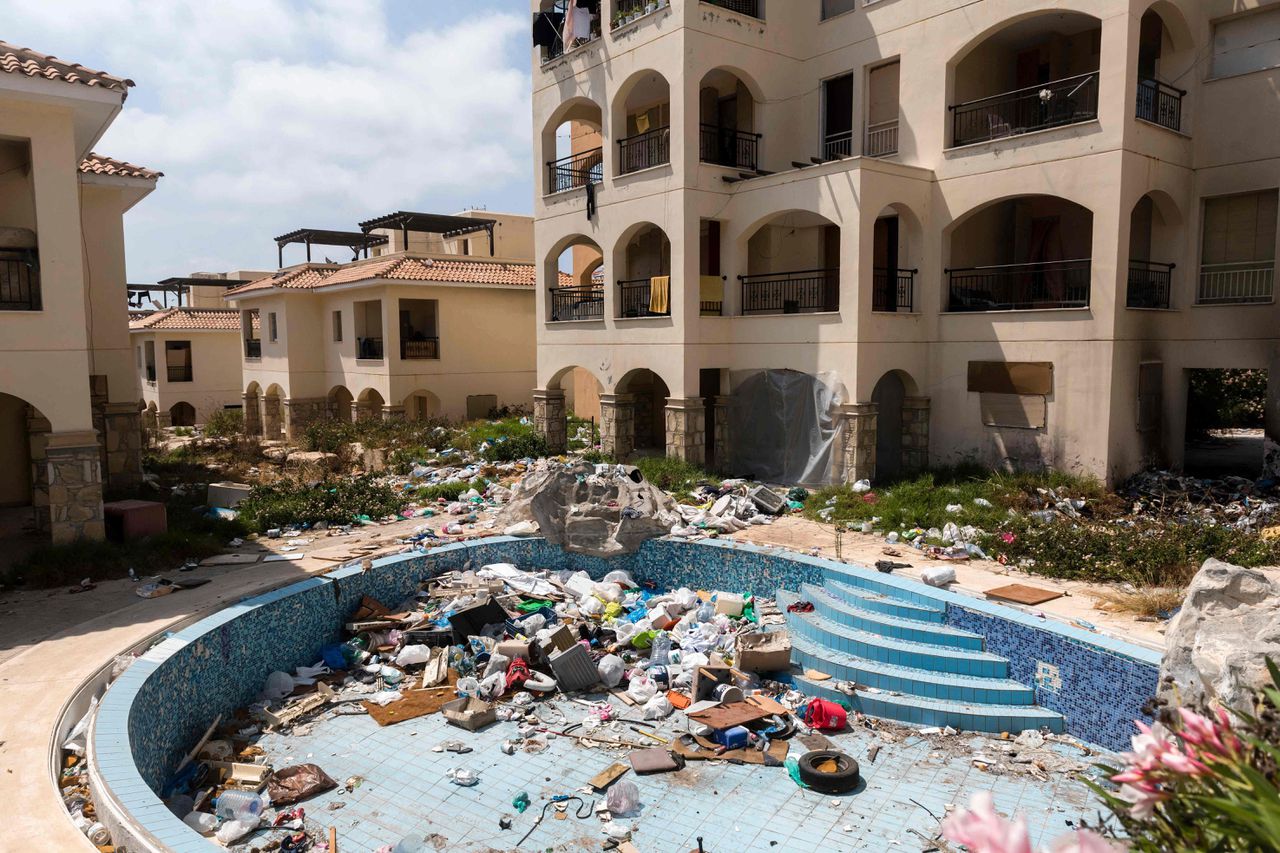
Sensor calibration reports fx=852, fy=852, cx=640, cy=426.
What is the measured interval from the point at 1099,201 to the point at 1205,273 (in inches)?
150

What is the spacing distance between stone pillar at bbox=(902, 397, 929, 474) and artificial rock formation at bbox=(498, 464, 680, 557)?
6740 mm

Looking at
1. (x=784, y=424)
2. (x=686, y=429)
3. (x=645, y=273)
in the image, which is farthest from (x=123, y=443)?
(x=784, y=424)

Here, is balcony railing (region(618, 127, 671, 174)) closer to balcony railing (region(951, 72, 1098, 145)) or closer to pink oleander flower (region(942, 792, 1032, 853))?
balcony railing (region(951, 72, 1098, 145))

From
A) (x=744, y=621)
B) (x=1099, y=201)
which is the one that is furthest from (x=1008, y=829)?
(x=1099, y=201)

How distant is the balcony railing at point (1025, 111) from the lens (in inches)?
715

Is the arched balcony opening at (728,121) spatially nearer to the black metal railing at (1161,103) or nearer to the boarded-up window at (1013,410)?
the boarded-up window at (1013,410)

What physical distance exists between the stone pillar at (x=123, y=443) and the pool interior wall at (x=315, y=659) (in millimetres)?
8293

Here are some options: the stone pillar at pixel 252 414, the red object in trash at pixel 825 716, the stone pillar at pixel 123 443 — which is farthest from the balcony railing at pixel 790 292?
the stone pillar at pixel 252 414

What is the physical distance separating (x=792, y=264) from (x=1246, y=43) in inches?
406

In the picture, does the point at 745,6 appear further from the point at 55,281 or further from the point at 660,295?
the point at 55,281

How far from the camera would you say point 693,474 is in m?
19.7

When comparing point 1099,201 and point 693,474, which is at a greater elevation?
point 1099,201

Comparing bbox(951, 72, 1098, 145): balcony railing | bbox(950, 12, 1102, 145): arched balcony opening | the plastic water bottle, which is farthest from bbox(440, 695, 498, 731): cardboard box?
bbox(950, 12, 1102, 145): arched balcony opening

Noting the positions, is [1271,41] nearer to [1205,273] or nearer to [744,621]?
[1205,273]
